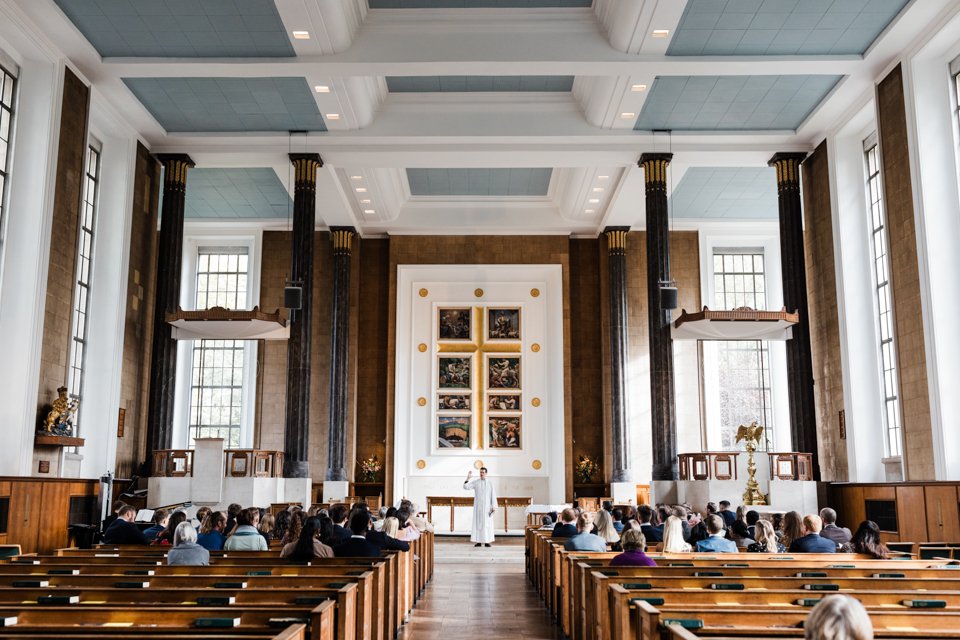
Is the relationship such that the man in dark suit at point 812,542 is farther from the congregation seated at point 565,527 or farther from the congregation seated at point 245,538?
the congregation seated at point 245,538

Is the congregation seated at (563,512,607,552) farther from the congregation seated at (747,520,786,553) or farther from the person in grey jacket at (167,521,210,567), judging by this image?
the person in grey jacket at (167,521,210,567)

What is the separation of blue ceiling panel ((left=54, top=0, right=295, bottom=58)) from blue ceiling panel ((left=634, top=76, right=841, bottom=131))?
252 inches

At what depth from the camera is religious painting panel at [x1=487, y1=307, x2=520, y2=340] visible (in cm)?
2327

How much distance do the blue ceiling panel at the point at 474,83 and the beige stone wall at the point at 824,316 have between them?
5.15m

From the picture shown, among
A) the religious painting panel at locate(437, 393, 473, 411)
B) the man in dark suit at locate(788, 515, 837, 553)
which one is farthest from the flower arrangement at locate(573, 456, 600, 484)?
the man in dark suit at locate(788, 515, 837, 553)

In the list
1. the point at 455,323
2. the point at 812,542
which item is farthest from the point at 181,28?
the point at 455,323

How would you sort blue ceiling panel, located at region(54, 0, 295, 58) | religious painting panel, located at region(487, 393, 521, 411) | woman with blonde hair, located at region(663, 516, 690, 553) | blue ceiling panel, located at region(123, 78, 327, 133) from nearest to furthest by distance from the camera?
woman with blonde hair, located at region(663, 516, 690, 553)
blue ceiling panel, located at region(54, 0, 295, 58)
blue ceiling panel, located at region(123, 78, 327, 133)
religious painting panel, located at region(487, 393, 521, 411)

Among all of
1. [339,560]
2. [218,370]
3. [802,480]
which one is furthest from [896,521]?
[218,370]

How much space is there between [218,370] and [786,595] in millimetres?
20132

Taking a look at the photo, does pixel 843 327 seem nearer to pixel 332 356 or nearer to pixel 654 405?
pixel 654 405

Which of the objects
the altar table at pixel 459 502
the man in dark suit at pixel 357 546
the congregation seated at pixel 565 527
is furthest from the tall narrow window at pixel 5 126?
the altar table at pixel 459 502

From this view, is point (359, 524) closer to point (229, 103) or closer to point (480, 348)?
point (229, 103)

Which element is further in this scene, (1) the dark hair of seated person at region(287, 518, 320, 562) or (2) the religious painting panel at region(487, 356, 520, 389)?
(2) the religious painting panel at region(487, 356, 520, 389)

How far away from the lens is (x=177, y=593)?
4.68 m
